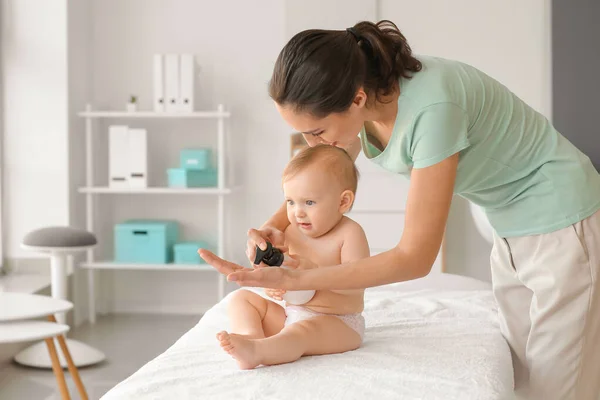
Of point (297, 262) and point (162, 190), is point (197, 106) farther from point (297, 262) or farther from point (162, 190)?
point (297, 262)

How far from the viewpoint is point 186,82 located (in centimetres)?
422

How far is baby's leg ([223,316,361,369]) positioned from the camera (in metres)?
1.40

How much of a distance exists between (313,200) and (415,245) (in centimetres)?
31

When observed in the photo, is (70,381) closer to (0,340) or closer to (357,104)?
(0,340)

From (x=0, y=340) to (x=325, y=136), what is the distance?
1.52 metres

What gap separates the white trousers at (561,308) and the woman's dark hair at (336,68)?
45 cm

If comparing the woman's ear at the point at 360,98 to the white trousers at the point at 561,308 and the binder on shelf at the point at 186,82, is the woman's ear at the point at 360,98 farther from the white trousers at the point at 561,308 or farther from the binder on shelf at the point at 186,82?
the binder on shelf at the point at 186,82

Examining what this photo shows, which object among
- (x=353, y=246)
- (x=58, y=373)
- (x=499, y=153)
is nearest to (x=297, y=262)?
(x=353, y=246)

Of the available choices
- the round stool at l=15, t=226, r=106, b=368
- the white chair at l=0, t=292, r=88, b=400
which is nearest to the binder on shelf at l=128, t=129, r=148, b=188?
the round stool at l=15, t=226, r=106, b=368

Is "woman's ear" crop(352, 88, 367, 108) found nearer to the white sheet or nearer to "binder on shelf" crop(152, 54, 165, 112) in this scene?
the white sheet

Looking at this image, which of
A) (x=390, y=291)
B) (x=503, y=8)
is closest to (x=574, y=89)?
(x=503, y=8)

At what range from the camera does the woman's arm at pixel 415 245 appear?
137cm

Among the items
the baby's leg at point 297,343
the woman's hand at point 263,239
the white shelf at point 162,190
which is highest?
the woman's hand at point 263,239

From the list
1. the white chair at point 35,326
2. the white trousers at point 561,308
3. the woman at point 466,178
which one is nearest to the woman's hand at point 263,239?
the woman at point 466,178
